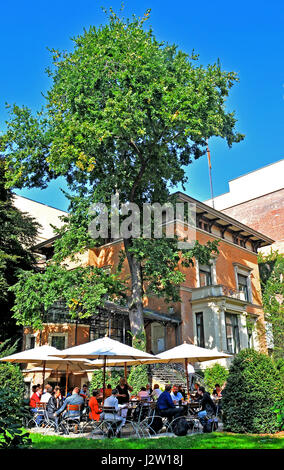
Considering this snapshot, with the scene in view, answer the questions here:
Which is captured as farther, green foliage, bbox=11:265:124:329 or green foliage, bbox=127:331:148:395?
green foliage, bbox=127:331:148:395

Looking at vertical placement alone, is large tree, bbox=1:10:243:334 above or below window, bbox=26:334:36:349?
above

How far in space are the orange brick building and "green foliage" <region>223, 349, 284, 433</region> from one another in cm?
1247

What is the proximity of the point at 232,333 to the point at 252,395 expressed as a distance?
1733cm

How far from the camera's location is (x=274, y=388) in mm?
11500

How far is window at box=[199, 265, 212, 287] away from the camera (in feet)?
97.1

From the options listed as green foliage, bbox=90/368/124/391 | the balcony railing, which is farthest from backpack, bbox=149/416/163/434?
the balcony railing

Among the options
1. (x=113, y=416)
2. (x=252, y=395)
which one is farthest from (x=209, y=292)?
(x=113, y=416)

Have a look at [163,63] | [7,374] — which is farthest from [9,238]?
[163,63]

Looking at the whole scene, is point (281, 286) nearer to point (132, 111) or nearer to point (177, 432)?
point (132, 111)

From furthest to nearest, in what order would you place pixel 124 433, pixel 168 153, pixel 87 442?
1. pixel 168 153
2. pixel 124 433
3. pixel 87 442

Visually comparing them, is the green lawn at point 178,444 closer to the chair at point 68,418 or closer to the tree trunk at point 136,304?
the chair at point 68,418

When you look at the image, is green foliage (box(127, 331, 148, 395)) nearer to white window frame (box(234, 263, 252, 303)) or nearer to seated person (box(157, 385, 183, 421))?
seated person (box(157, 385, 183, 421))

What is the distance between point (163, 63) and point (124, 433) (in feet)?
51.8

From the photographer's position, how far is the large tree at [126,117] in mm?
18031
